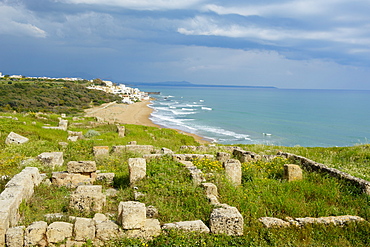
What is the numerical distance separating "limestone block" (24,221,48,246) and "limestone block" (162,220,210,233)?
249 cm

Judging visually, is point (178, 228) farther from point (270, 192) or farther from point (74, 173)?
point (74, 173)

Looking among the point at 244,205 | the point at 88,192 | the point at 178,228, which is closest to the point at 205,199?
the point at 244,205

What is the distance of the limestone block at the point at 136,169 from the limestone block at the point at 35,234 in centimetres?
336

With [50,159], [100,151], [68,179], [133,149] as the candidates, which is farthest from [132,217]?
[133,149]

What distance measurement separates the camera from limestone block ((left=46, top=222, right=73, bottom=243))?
5.94 m

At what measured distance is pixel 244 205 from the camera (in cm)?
788

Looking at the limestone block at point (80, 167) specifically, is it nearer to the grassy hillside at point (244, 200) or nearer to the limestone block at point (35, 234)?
the grassy hillside at point (244, 200)

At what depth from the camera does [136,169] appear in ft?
29.9

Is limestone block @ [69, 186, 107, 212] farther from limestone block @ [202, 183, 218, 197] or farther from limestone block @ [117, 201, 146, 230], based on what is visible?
limestone block @ [202, 183, 218, 197]

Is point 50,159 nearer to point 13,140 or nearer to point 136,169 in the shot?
point 136,169

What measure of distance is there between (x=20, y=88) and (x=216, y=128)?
48838 millimetres

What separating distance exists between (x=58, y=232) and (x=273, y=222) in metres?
4.89

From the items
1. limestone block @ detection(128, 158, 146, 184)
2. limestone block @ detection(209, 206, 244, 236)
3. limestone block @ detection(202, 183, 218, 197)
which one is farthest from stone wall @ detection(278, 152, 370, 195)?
limestone block @ detection(128, 158, 146, 184)

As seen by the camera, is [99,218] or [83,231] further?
[99,218]
